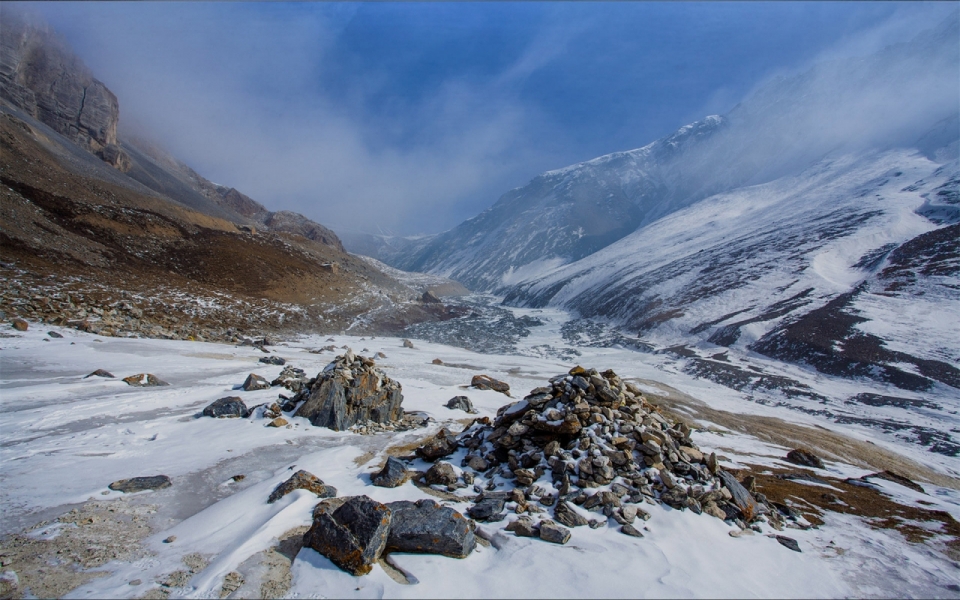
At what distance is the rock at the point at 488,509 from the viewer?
7770 mm

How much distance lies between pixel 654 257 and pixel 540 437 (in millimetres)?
118158

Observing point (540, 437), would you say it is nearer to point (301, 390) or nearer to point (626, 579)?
point (626, 579)

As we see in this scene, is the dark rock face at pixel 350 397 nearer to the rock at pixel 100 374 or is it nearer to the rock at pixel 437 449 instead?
the rock at pixel 437 449

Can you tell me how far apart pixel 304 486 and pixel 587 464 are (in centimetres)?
609

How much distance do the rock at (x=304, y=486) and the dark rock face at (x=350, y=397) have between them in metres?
4.74

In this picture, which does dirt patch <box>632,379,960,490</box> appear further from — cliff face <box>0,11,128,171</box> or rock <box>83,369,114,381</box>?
cliff face <box>0,11,128,171</box>

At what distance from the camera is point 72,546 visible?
6066 mm

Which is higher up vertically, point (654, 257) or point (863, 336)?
point (654, 257)

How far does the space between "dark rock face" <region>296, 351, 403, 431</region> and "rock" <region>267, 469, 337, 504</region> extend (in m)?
4.74

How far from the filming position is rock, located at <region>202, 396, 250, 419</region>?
12557 millimetres

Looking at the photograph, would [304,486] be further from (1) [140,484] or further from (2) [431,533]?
(2) [431,533]

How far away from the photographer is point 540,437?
10.5 meters

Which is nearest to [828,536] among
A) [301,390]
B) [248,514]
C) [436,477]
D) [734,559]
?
[734,559]

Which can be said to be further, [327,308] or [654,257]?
[654,257]
